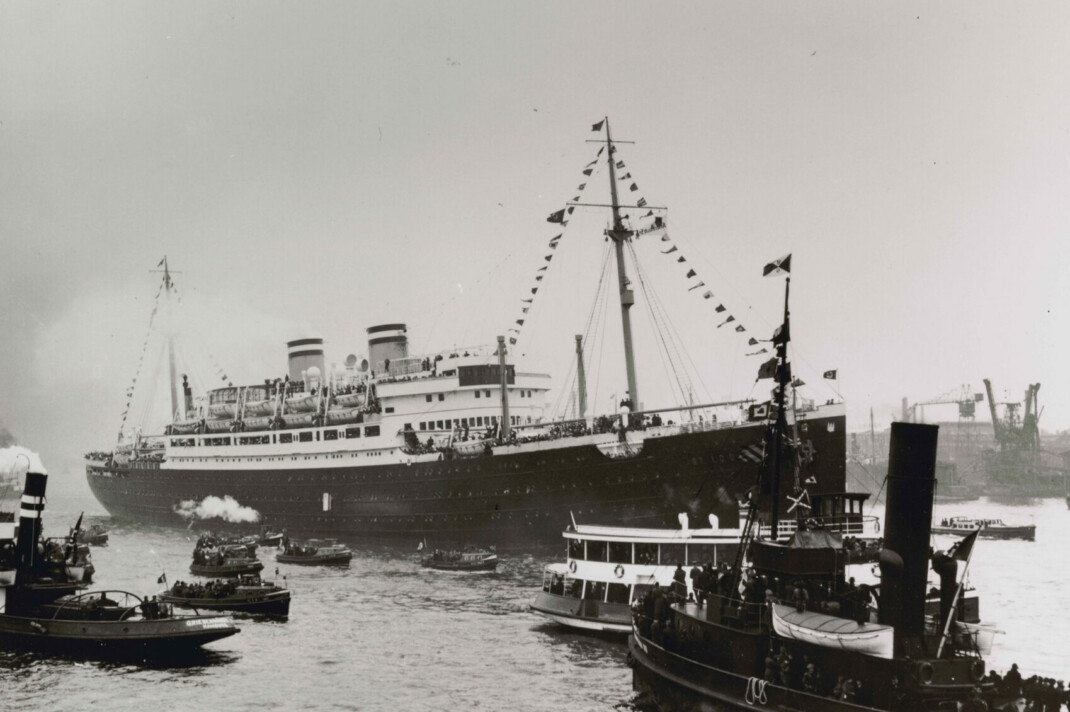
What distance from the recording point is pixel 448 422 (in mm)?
57594

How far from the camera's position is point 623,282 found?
48094 millimetres

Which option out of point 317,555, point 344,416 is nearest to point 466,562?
point 317,555

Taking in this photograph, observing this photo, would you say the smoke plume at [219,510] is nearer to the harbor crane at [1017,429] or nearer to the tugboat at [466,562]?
the tugboat at [466,562]

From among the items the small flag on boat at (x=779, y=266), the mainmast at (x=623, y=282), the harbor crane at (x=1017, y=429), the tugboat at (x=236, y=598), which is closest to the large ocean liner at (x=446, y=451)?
the mainmast at (x=623, y=282)

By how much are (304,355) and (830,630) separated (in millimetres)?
56235

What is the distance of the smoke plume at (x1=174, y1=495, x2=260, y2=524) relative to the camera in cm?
6625

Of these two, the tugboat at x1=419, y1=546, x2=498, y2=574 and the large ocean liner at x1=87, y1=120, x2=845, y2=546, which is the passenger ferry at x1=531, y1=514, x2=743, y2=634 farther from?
the tugboat at x1=419, y1=546, x2=498, y2=574

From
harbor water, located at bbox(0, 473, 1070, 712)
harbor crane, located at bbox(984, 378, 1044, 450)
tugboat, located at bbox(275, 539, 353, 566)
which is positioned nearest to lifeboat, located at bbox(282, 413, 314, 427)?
tugboat, located at bbox(275, 539, 353, 566)

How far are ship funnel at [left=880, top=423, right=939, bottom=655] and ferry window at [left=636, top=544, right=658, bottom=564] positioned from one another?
1314cm

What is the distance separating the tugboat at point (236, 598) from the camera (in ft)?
111

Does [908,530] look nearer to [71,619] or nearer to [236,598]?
[71,619]

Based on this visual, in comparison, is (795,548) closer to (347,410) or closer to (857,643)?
(857,643)

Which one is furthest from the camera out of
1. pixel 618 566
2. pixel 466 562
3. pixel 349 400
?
pixel 349 400

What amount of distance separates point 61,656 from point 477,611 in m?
13.6
